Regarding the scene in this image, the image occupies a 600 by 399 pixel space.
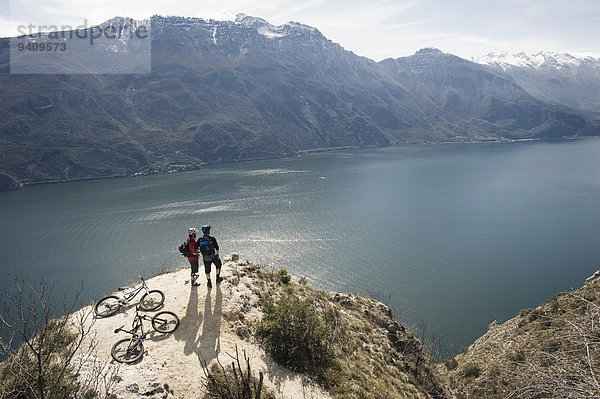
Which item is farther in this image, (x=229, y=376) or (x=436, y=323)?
(x=436, y=323)

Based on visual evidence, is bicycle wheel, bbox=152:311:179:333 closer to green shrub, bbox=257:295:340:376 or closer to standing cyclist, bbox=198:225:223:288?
standing cyclist, bbox=198:225:223:288

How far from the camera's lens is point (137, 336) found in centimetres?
1221

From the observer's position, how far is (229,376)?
1070 cm

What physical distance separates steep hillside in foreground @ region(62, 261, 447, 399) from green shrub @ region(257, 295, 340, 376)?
0.42 m

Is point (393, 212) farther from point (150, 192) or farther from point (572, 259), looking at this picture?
point (150, 192)

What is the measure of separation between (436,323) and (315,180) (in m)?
99.4

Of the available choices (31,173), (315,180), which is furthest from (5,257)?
(31,173)

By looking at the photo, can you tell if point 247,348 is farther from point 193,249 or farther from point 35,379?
point 35,379

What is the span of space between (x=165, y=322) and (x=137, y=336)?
122 cm

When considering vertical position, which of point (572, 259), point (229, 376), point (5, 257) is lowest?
point (5, 257)

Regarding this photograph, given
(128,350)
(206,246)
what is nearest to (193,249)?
(206,246)

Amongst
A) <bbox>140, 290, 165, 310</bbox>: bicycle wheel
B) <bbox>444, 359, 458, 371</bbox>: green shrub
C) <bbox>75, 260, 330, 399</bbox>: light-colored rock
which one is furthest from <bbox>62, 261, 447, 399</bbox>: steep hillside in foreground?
<bbox>444, 359, 458, 371</bbox>: green shrub

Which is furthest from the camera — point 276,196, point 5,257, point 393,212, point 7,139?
point 7,139

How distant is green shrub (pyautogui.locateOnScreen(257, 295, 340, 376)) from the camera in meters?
13.3
